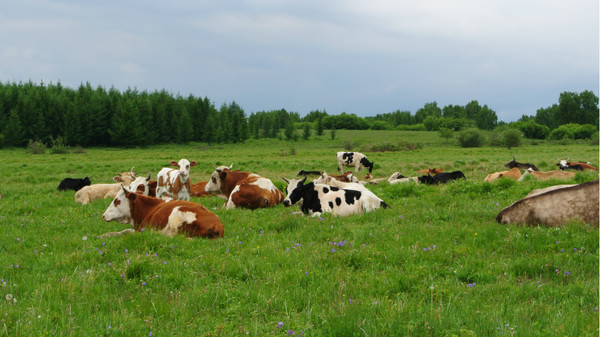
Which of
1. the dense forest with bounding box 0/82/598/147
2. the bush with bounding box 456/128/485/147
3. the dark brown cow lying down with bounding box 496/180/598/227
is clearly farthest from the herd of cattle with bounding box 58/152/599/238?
the bush with bounding box 456/128/485/147

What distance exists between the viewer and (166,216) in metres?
8.03

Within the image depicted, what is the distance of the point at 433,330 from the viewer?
3.45 meters

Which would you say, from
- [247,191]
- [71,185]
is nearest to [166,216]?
[247,191]

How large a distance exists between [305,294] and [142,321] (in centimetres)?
167

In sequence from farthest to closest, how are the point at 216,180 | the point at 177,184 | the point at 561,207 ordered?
the point at 216,180
the point at 177,184
the point at 561,207

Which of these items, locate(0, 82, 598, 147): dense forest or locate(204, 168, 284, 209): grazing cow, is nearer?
locate(204, 168, 284, 209): grazing cow

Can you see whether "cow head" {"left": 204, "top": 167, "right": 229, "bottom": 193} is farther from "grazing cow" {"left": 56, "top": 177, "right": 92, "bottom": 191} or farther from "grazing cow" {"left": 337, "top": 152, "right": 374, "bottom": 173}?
"grazing cow" {"left": 337, "top": 152, "right": 374, "bottom": 173}

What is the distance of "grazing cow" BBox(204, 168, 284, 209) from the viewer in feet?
38.0

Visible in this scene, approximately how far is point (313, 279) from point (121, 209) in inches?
217

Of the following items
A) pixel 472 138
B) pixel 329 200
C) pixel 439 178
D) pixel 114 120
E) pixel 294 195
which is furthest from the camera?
pixel 114 120

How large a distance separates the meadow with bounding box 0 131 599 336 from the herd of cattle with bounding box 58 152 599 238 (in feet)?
1.63

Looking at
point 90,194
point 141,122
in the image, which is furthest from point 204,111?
point 90,194

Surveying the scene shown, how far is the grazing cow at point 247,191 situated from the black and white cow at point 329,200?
125 centimetres

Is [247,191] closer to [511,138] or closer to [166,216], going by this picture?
[166,216]
